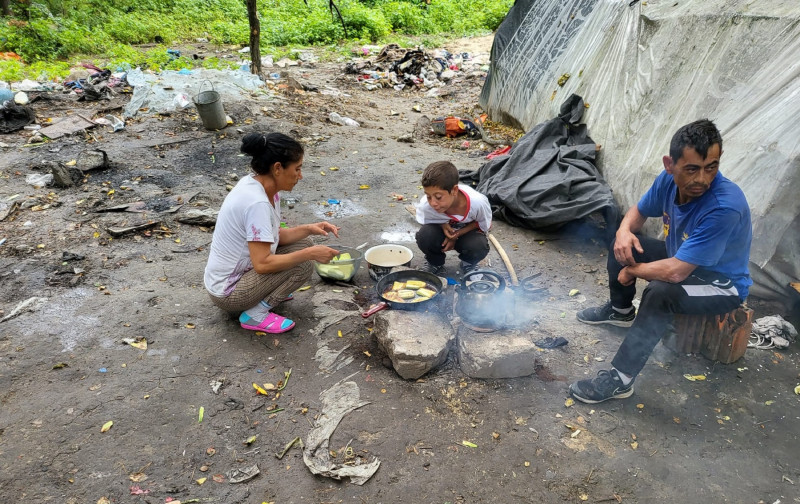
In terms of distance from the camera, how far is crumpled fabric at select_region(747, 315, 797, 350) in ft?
11.4

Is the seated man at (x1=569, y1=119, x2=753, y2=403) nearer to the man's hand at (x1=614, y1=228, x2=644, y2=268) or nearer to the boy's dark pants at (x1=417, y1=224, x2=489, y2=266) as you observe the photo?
the man's hand at (x1=614, y1=228, x2=644, y2=268)

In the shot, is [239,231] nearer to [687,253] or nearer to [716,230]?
[687,253]

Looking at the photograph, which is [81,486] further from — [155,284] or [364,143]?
[364,143]

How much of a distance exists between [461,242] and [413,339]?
3.98 ft

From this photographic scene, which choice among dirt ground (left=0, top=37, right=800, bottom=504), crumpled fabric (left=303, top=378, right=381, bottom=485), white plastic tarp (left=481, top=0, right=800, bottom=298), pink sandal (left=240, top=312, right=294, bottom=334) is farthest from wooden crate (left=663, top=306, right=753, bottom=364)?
pink sandal (left=240, top=312, right=294, bottom=334)

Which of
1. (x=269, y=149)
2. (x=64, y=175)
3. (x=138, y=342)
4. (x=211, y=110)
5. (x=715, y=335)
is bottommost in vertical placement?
(x=138, y=342)

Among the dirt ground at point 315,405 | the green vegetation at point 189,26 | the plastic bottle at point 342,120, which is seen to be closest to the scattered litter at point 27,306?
the dirt ground at point 315,405

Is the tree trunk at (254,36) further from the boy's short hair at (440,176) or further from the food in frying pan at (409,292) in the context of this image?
the food in frying pan at (409,292)

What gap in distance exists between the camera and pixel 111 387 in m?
3.12

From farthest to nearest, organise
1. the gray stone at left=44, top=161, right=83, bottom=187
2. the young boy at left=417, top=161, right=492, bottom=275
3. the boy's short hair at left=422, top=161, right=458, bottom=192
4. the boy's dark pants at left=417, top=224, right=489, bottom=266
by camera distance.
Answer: the gray stone at left=44, top=161, right=83, bottom=187, the boy's dark pants at left=417, top=224, right=489, bottom=266, the young boy at left=417, top=161, right=492, bottom=275, the boy's short hair at left=422, top=161, right=458, bottom=192

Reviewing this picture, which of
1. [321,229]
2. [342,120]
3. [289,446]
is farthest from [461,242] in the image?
[342,120]

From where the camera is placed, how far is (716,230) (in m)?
2.62

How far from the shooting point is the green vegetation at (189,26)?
12.9 metres

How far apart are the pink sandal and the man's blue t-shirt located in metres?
2.62
